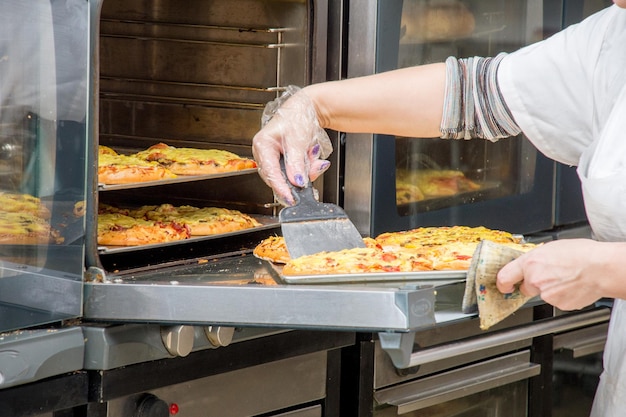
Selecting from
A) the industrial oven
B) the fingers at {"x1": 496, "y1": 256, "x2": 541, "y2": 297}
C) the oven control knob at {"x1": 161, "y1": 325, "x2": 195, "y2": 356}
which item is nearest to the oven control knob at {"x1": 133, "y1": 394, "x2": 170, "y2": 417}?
the industrial oven

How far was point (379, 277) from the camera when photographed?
1690 millimetres

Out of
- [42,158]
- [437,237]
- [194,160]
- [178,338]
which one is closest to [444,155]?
[437,237]

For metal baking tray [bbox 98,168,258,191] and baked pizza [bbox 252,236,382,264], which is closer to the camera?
metal baking tray [bbox 98,168,258,191]

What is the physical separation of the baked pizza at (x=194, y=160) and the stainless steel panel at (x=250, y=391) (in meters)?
0.43

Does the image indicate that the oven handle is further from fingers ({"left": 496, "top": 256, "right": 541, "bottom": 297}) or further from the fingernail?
the fingernail

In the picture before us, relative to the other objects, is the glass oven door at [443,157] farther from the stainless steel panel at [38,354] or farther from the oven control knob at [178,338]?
the stainless steel panel at [38,354]

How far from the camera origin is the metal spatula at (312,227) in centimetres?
182

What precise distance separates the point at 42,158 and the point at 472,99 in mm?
851

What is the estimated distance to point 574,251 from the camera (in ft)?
5.09

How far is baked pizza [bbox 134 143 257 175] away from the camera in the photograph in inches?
83.6

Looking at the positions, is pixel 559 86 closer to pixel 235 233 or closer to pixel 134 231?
pixel 235 233

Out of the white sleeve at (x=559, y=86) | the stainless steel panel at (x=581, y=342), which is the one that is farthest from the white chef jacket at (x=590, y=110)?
the stainless steel panel at (x=581, y=342)

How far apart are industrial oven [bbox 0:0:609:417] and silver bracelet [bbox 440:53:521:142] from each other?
232 mm

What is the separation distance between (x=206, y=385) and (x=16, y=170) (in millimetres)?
572
